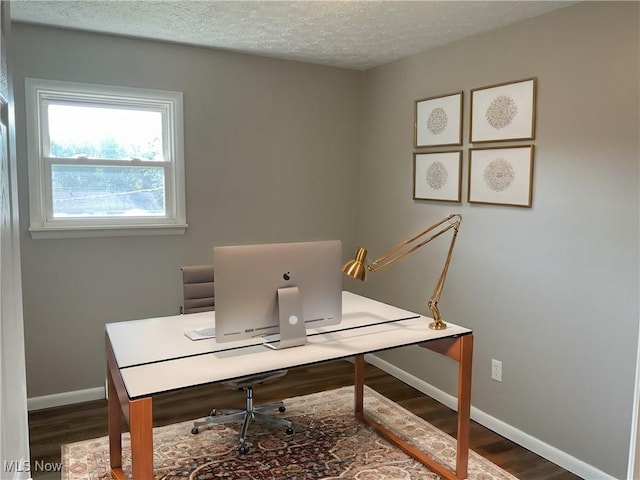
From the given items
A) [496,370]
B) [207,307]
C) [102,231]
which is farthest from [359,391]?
[102,231]

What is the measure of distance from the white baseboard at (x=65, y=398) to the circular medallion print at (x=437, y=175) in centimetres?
268

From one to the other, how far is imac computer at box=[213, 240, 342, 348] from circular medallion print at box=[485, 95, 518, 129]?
1343mm

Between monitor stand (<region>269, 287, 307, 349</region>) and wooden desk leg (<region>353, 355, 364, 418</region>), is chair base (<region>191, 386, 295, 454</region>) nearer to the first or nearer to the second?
wooden desk leg (<region>353, 355, 364, 418</region>)

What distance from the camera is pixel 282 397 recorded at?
3541 mm

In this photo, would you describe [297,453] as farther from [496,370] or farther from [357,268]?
[496,370]

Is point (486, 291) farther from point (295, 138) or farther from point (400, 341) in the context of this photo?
point (295, 138)

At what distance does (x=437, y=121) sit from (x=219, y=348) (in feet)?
7.12

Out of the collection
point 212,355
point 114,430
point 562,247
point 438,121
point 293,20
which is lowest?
point 114,430

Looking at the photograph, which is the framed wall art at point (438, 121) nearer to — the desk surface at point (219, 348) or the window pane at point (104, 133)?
the desk surface at point (219, 348)

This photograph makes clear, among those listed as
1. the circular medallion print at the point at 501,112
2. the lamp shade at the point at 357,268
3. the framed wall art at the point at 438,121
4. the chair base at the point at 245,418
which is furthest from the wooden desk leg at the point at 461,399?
the framed wall art at the point at 438,121

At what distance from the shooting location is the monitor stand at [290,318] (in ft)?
7.24

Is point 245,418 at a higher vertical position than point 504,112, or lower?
lower

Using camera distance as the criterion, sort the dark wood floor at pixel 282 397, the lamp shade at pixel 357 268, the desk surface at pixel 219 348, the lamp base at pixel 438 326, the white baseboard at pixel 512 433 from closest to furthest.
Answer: the desk surface at pixel 219 348 < the lamp shade at pixel 357 268 < the lamp base at pixel 438 326 < the white baseboard at pixel 512 433 < the dark wood floor at pixel 282 397

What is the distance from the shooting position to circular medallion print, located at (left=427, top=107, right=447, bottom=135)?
340 centimetres
